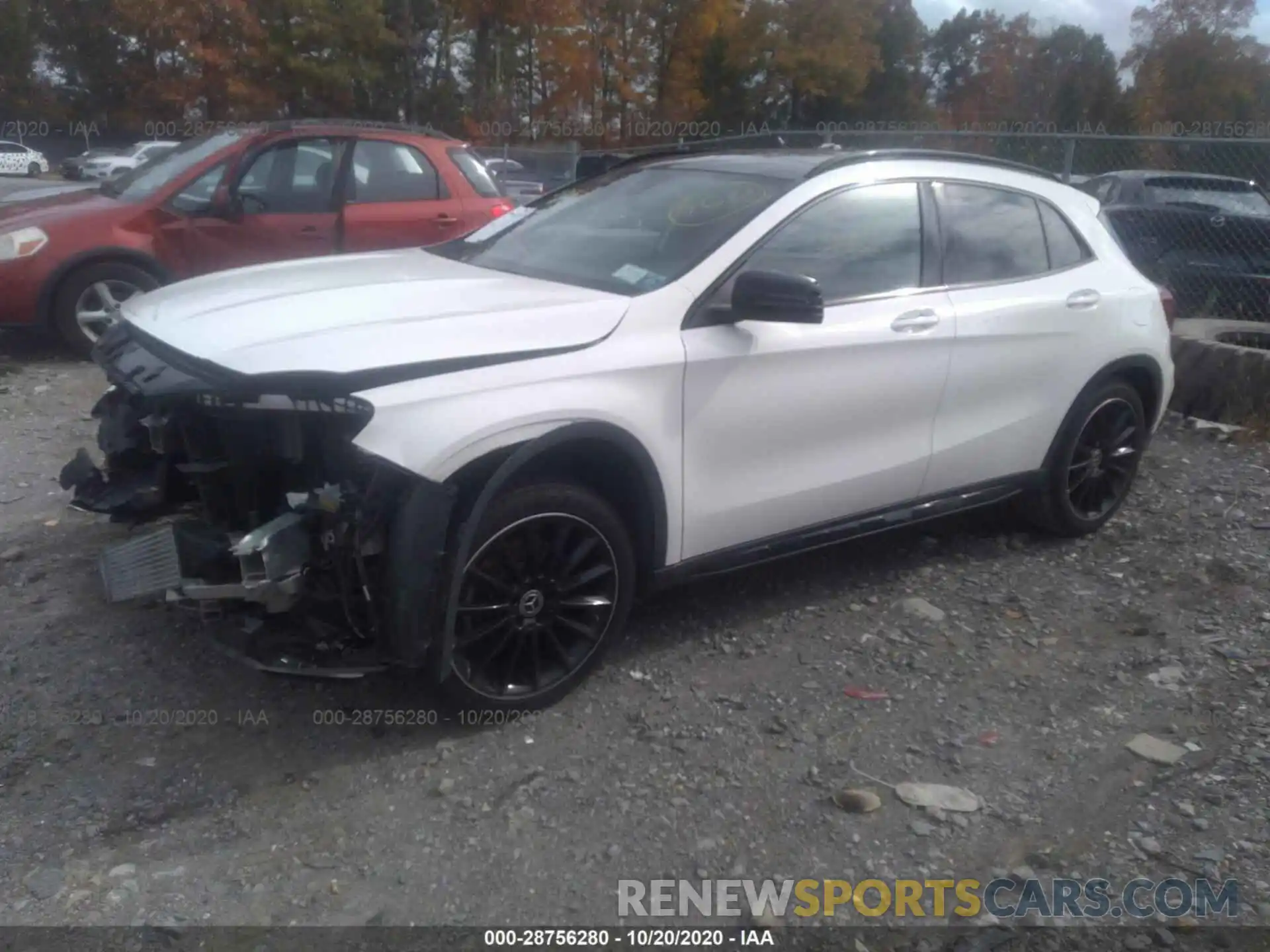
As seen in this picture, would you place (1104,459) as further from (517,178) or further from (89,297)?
(517,178)

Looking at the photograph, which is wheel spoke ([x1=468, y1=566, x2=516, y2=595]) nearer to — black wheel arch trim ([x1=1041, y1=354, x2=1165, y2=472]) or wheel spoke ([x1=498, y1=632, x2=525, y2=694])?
wheel spoke ([x1=498, y1=632, x2=525, y2=694])

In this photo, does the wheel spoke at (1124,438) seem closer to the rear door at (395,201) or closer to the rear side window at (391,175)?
the rear door at (395,201)

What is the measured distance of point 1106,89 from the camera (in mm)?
44094

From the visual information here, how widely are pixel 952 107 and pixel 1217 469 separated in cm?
4515

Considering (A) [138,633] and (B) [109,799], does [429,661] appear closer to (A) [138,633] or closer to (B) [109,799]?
(B) [109,799]

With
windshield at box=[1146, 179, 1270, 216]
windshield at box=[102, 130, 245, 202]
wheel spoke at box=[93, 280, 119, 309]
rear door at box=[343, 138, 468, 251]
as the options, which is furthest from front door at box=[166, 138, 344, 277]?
windshield at box=[1146, 179, 1270, 216]

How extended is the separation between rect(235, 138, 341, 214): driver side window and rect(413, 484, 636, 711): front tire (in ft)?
17.9

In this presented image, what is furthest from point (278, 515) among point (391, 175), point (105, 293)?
point (391, 175)

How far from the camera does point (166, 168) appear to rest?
8.30 meters

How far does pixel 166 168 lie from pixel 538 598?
624 cm

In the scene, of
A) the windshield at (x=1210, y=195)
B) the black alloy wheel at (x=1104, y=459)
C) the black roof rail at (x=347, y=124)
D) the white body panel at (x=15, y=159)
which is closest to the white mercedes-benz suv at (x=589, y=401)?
the black alloy wheel at (x=1104, y=459)

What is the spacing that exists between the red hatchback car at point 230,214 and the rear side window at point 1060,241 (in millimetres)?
4794

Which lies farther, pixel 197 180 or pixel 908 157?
pixel 197 180

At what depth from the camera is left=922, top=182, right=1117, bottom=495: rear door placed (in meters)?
4.62
